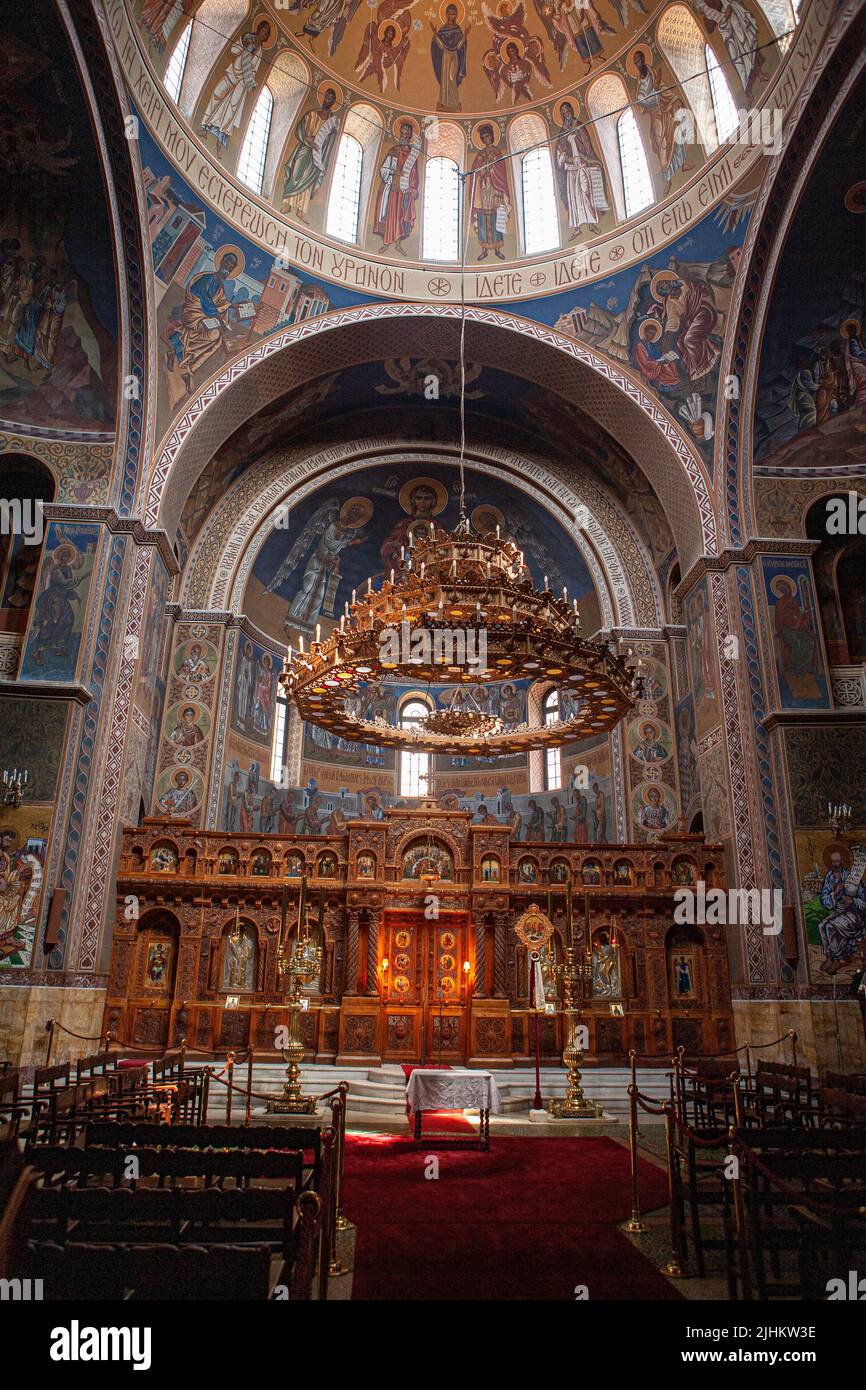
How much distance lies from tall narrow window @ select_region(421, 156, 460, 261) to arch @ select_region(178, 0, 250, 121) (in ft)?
15.8

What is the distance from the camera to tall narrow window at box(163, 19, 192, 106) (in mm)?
15266

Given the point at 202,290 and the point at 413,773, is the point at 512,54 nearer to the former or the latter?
the point at 202,290

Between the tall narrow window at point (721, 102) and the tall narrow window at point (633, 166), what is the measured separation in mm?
1773

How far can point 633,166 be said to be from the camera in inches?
711

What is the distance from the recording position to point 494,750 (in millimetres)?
14406

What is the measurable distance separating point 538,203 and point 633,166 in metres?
2.17

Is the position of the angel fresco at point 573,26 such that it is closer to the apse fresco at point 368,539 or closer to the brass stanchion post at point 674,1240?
the apse fresco at point 368,539

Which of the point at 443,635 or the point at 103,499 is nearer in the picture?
the point at 443,635

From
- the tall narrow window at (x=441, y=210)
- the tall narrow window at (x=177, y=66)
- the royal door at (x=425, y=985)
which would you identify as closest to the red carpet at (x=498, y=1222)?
the royal door at (x=425, y=985)

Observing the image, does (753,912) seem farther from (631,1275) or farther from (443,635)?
(631,1275)

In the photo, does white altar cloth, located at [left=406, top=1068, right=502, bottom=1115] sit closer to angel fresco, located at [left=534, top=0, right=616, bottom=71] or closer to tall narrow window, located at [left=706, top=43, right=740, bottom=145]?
tall narrow window, located at [left=706, top=43, right=740, bottom=145]

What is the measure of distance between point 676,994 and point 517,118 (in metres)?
18.3

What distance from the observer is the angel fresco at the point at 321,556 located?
22266mm

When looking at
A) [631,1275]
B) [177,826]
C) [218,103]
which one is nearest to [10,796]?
[177,826]
